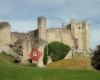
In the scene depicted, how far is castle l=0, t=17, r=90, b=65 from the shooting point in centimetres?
6693

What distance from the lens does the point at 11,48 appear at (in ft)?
217

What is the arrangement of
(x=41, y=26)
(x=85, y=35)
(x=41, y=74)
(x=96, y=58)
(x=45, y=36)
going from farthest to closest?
(x=85, y=35) < (x=45, y=36) < (x=41, y=26) < (x=96, y=58) < (x=41, y=74)

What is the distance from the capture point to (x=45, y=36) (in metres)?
73.8

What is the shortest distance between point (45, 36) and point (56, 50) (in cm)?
391

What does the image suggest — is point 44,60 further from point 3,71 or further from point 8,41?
point 3,71

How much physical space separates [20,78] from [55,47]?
35.4 metres

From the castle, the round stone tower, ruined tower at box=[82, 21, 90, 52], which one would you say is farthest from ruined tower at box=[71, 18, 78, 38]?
the round stone tower

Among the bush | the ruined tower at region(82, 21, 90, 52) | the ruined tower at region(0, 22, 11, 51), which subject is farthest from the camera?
the ruined tower at region(82, 21, 90, 52)

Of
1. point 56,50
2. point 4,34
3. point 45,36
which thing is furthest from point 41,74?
point 45,36

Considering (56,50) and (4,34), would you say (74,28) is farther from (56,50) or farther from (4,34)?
(4,34)

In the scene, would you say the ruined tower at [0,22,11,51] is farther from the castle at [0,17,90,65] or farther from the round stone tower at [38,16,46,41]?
the round stone tower at [38,16,46,41]

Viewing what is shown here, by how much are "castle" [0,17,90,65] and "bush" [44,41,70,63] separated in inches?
34.9

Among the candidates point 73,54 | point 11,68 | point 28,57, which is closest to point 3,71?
point 11,68

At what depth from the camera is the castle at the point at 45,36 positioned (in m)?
66.9
